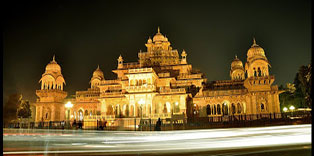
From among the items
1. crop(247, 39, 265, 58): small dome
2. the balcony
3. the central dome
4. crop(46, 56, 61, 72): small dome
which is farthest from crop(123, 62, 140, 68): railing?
crop(247, 39, 265, 58): small dome

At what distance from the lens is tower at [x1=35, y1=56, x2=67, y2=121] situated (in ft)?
164

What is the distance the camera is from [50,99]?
50.4 metres

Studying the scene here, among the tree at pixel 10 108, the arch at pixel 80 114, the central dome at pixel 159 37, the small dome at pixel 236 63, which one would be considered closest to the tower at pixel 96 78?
the arch at pixel 80 114

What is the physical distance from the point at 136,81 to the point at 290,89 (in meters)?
34.7

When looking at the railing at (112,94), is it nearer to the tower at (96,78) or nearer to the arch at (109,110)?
the arch at (109,110)

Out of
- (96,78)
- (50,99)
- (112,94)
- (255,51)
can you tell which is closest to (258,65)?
(255,51)

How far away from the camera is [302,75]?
3098 cm

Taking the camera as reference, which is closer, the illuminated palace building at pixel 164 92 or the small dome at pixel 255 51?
the illuminated palace building at pixel 164 92

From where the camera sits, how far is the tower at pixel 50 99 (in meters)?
50.0

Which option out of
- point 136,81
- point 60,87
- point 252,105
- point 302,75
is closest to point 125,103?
point 136,81

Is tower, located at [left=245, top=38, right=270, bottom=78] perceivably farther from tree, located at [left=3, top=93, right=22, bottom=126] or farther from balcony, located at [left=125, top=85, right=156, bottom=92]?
tree, located at [left=3, top=93, right=22, bottom=126]

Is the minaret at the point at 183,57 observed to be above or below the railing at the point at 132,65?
above

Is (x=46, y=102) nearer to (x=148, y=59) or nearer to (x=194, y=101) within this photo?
(x=148, y=59)

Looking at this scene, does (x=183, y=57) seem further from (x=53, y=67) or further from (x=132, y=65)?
(x=53, y=67)
